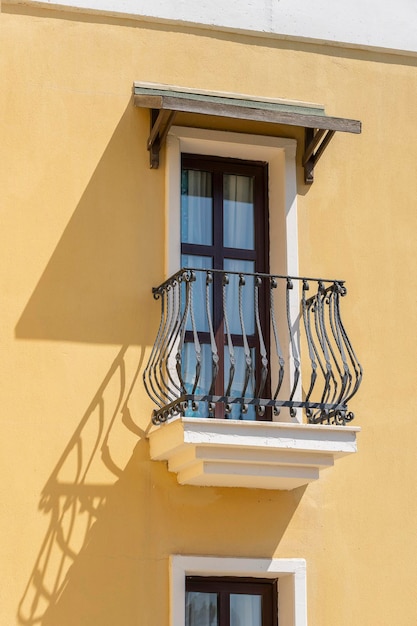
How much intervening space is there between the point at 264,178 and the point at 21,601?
151 inches

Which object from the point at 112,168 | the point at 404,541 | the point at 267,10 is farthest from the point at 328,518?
the point at 267,10

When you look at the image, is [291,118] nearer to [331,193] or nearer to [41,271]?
[331,193]

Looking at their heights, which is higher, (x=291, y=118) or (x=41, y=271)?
(x=291, y=118)

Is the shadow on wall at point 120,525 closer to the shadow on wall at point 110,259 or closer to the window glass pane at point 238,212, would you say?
the shadow on wall at point 110,259

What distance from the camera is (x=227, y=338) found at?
11180 mm

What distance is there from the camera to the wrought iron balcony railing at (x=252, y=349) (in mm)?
10664

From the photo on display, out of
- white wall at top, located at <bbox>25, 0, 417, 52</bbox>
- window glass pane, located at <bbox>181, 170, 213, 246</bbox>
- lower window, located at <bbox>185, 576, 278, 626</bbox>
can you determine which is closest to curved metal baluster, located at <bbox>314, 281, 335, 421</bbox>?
window glass pane, located at <bbox>181, 170, 213, 246</bbox>

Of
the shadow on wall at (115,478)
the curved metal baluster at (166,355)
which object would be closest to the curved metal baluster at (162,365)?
the curved metal baluster at (166,355)

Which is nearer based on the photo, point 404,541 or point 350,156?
point 404,541

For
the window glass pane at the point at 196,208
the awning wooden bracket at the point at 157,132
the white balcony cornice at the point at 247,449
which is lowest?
the white balcony cornice at the point at 247,449

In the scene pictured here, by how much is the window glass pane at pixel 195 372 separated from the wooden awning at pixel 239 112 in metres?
1.43

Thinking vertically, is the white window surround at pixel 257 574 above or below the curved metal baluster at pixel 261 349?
below

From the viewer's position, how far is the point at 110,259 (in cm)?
1109

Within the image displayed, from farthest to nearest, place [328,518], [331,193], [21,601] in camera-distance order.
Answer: [331,193]
[328,518]
[21,601]
